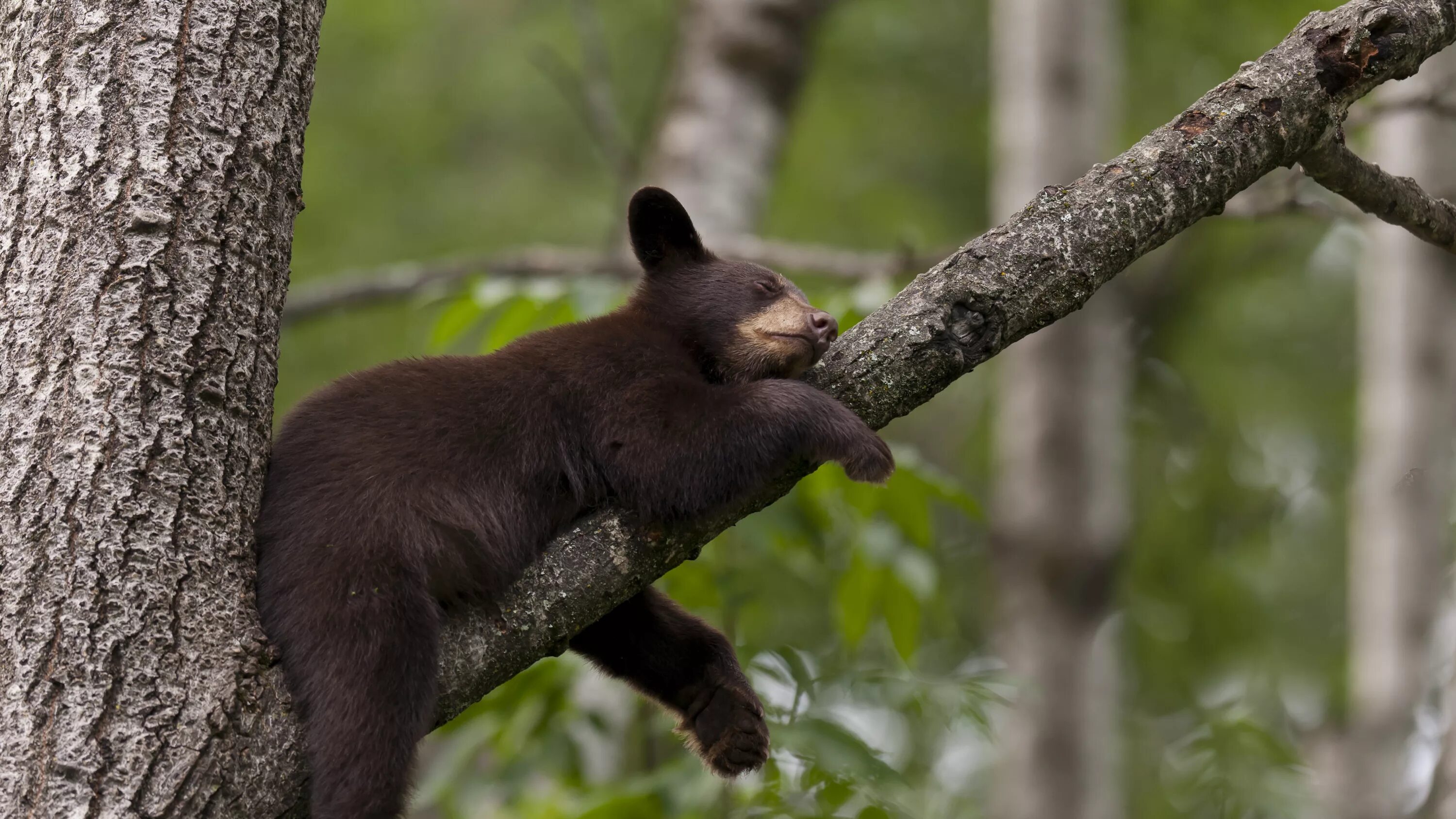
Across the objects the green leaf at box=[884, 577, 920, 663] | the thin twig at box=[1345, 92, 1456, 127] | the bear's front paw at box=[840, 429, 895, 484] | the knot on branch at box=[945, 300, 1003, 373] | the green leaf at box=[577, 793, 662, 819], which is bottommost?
the green leaf at box=[577, 793, 662, 819]

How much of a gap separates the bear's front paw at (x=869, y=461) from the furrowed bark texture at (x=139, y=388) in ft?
4.71

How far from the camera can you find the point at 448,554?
3.00 metres

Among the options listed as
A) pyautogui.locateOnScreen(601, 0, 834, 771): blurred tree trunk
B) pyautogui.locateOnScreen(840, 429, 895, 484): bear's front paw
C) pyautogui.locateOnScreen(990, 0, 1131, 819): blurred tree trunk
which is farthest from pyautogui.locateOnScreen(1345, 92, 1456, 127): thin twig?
pyautogui.locateOnScreen(601, 0, 834, 771): blurred tree trunk

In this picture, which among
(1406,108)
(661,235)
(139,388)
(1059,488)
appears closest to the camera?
(139,388)

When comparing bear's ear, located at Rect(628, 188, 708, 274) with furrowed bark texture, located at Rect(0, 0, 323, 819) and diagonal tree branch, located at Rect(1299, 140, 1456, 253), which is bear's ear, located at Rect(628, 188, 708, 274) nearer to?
furrowed bark texture, located at Rect(0, 0, 323, 819)

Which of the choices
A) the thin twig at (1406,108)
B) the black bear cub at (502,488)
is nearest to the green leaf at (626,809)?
the black bear cub at (502,488)

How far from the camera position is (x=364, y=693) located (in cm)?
271

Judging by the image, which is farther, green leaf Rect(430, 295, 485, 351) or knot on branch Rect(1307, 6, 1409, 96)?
green leaf Rect(430, 295, 485, 351)

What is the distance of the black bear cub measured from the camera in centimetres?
276

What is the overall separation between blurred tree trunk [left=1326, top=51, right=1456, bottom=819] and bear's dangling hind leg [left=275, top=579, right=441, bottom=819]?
649 centimetres

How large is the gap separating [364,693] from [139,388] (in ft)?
2.67

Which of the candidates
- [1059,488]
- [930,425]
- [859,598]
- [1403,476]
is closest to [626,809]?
[859,598]

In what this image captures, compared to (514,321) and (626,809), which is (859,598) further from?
(514,321)

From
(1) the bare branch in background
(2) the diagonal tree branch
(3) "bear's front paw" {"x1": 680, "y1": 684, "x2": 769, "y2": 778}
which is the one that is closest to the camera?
(2) the diagonal tree branch
